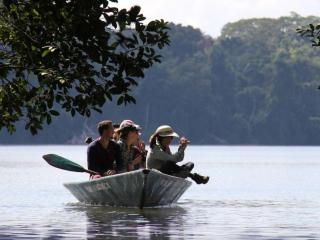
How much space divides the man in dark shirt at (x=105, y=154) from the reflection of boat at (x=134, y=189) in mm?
224

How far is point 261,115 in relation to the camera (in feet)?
405

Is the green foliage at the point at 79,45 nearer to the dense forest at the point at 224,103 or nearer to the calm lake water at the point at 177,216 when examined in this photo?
the calm lake water at the point at 177,216

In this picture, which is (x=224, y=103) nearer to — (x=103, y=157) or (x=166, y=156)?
(x=166, y=156)

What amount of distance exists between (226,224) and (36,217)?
349cm

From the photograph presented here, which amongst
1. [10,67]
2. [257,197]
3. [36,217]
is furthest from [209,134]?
[10,67]

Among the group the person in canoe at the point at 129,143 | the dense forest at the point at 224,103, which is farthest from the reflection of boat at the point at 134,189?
the dense forest at the point at 224,103

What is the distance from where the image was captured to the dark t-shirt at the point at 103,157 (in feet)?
67.2

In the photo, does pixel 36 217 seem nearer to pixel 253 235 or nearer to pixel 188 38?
pixel 253 235

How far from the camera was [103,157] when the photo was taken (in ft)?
68.3

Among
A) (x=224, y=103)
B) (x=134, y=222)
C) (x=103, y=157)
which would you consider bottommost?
(x=134, y=222)

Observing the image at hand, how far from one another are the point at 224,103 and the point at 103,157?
10553cm

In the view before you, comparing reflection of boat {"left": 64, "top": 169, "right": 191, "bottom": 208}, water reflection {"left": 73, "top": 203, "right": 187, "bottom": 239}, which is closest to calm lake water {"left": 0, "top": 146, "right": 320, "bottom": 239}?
water reflection {"left": 73, "top": 203, "right": 187, "bottom": 239}

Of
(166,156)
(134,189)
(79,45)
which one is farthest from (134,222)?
(79,45)

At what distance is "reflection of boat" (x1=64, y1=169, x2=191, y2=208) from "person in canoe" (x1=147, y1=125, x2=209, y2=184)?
0.74 feet
